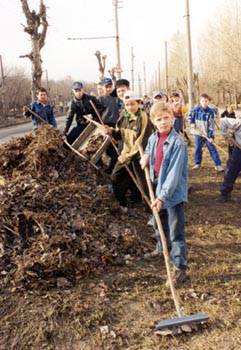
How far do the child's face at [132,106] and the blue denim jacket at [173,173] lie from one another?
4.15ft

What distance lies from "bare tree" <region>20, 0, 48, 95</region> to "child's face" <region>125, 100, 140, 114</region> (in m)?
7.75

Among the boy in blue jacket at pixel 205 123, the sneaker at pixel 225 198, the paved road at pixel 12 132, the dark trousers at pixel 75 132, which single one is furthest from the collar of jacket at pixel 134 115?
the paved road at pixel 12 132

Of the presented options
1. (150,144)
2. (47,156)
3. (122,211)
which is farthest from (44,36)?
(150,144)

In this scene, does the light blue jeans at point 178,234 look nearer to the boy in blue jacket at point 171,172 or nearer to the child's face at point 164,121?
the boy in blue jacket at point 171,172

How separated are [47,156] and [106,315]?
282 centimetres

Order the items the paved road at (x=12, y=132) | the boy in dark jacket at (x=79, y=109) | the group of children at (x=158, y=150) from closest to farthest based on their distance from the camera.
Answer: the group of children at (x=158, y=150), the boy in dark jacket at (x=79, y=109), the paved road at (x=12, y=132)

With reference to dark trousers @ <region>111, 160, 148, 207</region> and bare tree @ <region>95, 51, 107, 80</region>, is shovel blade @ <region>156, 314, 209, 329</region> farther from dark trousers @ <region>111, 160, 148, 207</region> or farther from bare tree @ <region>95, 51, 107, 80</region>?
bare tree @ <region>95, 51, 107, 80</region>

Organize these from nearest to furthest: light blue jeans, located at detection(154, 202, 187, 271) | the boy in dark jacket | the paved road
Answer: light blue jeans, located at detection(154, 202, 187, 271), the boy in dark jacket, the paved road

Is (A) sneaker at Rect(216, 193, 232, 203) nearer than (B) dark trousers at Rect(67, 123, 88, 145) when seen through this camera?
Yes

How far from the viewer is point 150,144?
11.6 feet

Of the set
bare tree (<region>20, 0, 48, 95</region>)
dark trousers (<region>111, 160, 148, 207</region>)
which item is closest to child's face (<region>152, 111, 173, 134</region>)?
dark trousers (<region>111, 160, 148, 207</region>)

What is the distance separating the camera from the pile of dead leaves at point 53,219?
136 inches

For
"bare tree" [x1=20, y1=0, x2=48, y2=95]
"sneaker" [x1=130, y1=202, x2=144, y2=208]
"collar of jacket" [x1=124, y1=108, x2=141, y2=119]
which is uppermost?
"bare tree" [x1=20, y1=0, x2=48, y2=95]

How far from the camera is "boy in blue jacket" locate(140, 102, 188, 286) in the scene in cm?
315
